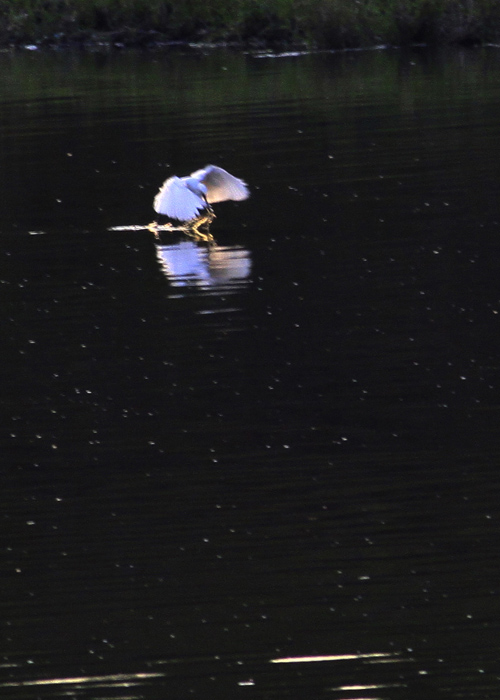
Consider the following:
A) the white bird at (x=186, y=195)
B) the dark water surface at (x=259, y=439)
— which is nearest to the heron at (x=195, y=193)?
the white bird at (x=186, y=195)

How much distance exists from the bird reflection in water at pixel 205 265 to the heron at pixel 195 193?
36 cm

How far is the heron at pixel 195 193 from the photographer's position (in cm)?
1566

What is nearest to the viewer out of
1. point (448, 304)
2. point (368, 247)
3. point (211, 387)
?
point (211, 387)

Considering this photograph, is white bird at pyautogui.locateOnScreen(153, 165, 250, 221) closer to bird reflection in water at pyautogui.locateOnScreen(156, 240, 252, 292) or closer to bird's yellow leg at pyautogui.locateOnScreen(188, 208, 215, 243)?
bird's yellow leg at pyautogui.locateOnScreen(188, 208, 215, 243)

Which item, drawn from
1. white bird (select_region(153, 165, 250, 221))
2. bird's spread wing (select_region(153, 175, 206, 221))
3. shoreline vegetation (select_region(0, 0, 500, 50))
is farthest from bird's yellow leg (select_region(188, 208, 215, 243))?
shoreline vegetation (select_region(0, 0, 500, 50))

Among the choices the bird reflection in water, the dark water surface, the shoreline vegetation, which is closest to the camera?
the dark water surface

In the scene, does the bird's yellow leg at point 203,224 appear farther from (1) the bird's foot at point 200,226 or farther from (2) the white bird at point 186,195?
(2) the white bird at point 186,195

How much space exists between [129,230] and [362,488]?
348 inches

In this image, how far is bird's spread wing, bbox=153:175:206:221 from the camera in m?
15.6

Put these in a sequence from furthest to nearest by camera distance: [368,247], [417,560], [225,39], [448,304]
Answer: [225,39] < [368,247] < [448,304] < [417,560]

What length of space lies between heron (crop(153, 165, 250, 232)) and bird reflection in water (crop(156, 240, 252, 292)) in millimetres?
361

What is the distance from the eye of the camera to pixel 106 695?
6176 mm

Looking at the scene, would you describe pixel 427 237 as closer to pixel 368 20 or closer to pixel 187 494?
pixel 187 494

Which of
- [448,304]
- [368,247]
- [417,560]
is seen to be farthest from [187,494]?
[368,247]
